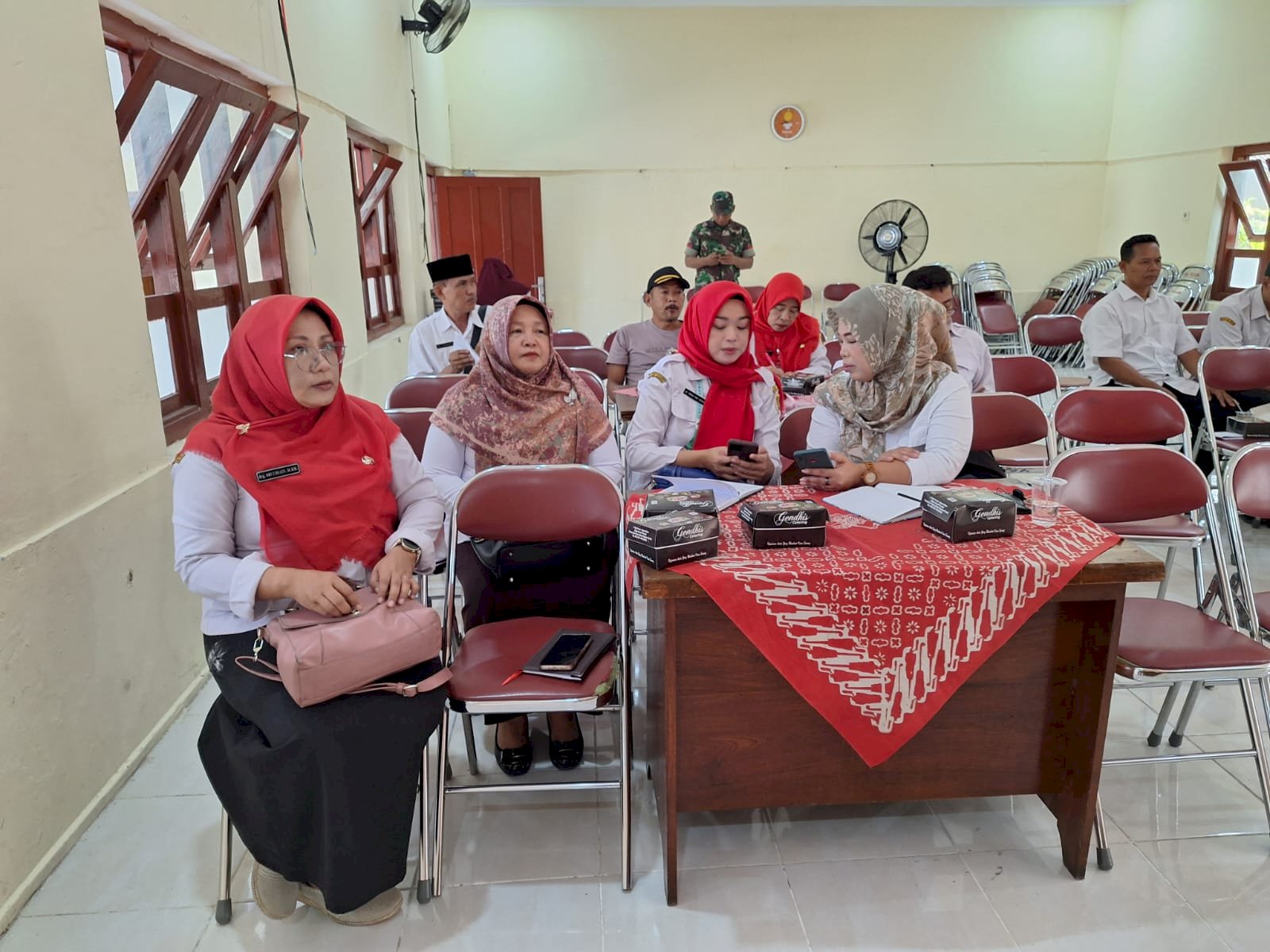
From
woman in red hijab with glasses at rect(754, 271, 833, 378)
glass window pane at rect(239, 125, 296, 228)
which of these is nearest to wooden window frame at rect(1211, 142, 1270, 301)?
woman in red hijab with glasses at rect(754, 271, 833, 378)

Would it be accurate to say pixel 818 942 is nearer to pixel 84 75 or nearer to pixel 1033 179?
pixel 84 75

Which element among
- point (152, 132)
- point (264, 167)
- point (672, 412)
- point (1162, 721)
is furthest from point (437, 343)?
point (1162, 721)

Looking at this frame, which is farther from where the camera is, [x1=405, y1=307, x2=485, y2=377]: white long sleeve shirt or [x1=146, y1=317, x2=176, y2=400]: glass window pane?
[x1=405, y1=307, x2=485, y2=377]: white long sleeve shirt

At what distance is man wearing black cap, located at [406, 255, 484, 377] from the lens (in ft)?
13.2

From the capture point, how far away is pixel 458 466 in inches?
93.9

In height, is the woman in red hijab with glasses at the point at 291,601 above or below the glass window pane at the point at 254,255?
below

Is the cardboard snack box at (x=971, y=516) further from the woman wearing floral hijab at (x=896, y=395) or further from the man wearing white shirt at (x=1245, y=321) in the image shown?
the man wearing white shirt at (x=1245, y=321)

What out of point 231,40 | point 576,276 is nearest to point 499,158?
point 576,276

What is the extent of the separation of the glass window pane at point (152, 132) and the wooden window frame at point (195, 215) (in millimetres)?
35

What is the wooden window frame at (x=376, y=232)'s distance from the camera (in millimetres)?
5301

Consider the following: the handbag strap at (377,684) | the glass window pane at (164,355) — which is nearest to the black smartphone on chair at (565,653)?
the handbag strap at (377,684)

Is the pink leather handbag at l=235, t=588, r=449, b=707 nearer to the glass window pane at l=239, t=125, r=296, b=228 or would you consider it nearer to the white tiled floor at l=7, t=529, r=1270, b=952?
the white tiled floor at l=7, t=529, r=1270, b=952

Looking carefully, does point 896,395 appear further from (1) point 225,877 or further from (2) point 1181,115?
(2) point 1181,115

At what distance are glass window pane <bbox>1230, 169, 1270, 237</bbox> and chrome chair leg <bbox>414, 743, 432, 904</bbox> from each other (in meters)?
7.83
